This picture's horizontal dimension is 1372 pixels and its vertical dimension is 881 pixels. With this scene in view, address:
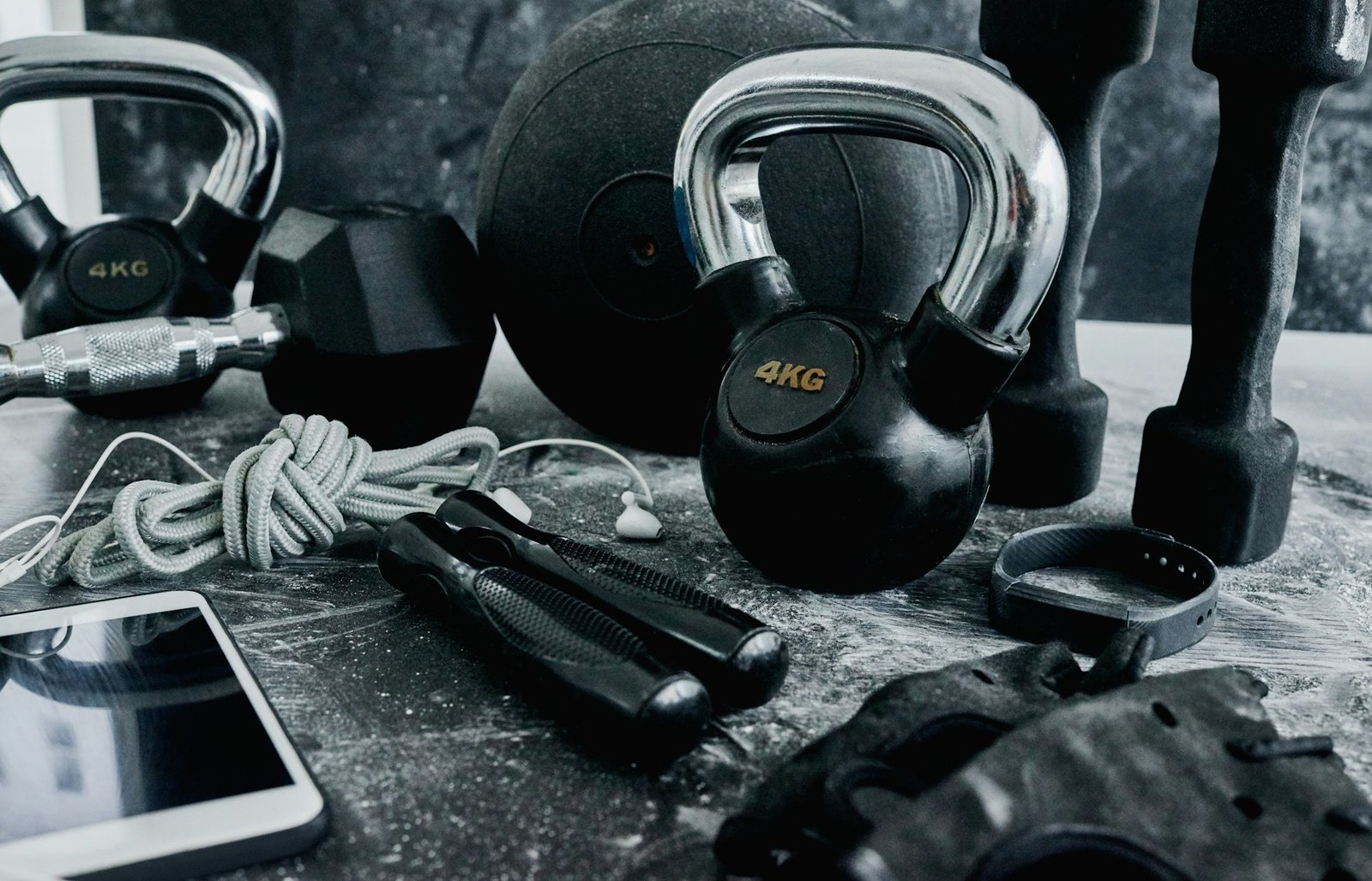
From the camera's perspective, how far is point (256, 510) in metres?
0.66

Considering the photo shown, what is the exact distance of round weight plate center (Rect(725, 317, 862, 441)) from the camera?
2.01 ft

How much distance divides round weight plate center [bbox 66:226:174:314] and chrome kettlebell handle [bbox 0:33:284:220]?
69mm

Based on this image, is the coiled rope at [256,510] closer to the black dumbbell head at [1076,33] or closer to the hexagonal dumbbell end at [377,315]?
the hexagonal dumbbell end at [377,315]

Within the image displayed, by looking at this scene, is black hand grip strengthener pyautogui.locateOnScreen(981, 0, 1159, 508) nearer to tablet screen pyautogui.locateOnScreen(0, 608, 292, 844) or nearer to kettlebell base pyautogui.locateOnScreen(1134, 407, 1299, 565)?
kettlebell base pyautogui.locateOnScreen(1134, 407, 1299, 565)

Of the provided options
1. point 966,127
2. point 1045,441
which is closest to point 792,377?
point 966,127

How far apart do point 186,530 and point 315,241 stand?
0.28m

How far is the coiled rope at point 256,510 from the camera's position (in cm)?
64

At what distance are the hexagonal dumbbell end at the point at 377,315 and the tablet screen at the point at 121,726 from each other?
0.29 meters

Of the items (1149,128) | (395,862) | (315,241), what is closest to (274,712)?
(395,862)

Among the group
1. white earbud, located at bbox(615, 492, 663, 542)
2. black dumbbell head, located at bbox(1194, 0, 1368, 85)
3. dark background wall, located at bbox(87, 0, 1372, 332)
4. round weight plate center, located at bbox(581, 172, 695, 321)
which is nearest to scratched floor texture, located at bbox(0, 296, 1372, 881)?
white earbud, located at bbox(615, 492, 663, 542)

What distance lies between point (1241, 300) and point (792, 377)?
0.89 ft

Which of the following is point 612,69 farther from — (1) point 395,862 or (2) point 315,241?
(1) point 395,862

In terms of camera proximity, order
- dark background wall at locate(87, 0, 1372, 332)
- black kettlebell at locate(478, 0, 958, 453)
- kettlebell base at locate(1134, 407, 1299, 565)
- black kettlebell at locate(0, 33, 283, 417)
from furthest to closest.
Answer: dark background wall at locate(87, 0, 1372, 332) → black kettlebell at locate(0, 33, 283, 417) → black kettlebell at locate(478, 0, 958, 453) → kettlebell base at locate(1134, 407, 1299, 565)

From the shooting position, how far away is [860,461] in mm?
Result: 597
